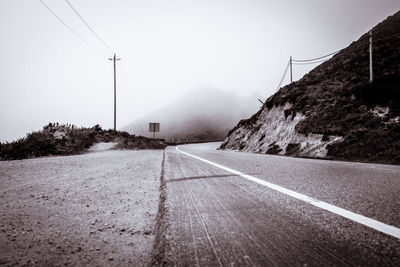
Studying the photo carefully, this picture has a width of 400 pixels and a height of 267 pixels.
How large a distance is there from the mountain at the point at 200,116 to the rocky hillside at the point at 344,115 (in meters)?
86.8

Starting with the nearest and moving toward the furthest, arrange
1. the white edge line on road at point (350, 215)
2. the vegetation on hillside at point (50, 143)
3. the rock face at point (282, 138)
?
the white edge line on road at point (350, 215)
the vegetation on hillside at point (50, 143)
the rock face at point (282, 138)

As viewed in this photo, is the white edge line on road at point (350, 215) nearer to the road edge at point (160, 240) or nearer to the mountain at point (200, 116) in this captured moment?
the road edge at point (160, 240)

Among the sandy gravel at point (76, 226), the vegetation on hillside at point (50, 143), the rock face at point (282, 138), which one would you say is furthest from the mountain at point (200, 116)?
the sandy gravel at point (76, 226)

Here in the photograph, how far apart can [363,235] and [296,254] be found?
22.0 inches

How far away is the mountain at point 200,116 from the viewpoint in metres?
119

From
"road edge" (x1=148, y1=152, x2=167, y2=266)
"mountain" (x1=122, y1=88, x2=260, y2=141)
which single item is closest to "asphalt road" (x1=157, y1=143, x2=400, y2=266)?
"road edge" (x1=148, y1=152, x2=167, y2=266)

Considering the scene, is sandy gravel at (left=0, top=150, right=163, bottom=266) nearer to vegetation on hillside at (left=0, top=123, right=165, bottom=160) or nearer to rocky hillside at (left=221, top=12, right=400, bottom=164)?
vegetation on hillside at (left=0, top=123, right=165, bottom=160)

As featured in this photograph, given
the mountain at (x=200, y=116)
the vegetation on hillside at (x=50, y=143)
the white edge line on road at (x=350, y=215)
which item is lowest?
the white edge line on road at (x=350, y=215)

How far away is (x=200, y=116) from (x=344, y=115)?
13103cm

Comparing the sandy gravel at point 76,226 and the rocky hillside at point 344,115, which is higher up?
the rocky hillside at point 344,115

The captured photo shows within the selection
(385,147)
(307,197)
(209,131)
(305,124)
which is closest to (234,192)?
(307,197)

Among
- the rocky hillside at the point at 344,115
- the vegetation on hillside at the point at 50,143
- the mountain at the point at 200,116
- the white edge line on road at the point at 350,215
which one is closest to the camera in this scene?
the white edge line on road at the point at 350,215

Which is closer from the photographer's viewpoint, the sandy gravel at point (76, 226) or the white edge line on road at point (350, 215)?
the sandy gravel at point (76, 226)

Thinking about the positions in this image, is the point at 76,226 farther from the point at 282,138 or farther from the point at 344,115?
the point at 282,138
